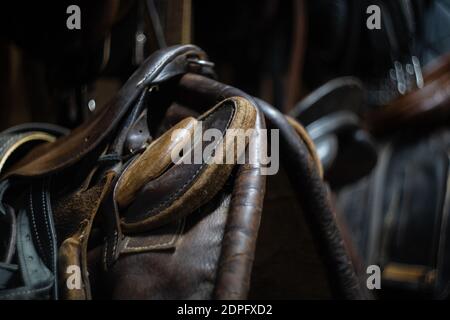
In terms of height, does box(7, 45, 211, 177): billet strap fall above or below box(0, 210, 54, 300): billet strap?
above

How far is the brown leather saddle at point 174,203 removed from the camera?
0.45 metres

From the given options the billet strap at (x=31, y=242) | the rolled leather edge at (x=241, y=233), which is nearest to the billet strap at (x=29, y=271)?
the billet strap at (x=31, y=242)

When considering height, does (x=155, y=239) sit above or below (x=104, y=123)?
below

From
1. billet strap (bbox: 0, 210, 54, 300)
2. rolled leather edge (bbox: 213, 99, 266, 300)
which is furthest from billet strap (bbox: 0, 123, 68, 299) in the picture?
rolled leather edge (bbox: 213, 99, 266, 300)

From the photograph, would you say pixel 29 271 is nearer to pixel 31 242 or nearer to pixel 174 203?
pixel 31 242

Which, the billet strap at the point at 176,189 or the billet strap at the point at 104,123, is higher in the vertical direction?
the billet strap at the point at 104,123

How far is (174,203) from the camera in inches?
18.9

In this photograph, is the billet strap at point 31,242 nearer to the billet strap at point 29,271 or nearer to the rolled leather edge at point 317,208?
the billet strap at point 29,271

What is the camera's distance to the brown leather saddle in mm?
455

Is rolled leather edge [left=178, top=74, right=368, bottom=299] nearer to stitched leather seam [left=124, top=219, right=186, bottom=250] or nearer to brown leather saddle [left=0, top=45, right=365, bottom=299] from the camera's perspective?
brown leather saddle [left=0, top=45, right=365, bottom=299]

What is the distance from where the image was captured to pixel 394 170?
146 centimetres

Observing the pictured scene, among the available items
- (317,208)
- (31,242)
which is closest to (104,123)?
(31,242)

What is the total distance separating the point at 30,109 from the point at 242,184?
2.25 ft

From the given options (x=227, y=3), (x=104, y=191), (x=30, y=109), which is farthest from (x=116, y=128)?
(x=227, y=3)
